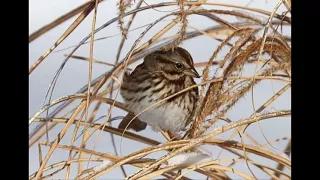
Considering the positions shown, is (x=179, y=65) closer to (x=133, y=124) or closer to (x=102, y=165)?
(x=133, y=124)

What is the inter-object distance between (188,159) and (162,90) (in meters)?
0.43

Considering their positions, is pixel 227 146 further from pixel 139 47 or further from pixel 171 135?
pixel 171 135

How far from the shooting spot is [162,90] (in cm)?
149

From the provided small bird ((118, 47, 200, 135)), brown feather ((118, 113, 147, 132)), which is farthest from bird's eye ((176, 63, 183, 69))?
brown feather ((118, 113, 147, 132))

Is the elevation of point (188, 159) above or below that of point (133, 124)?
below

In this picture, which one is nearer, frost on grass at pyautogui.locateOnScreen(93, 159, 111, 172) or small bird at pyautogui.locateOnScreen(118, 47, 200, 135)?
frost on grass at pyautogui.locateOnScreen(93, 159, 111, 172)

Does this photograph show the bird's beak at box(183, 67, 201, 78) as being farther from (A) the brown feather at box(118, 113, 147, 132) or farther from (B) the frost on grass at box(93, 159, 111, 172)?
(B) the frost on grass at box(93, 159, 111, 172)

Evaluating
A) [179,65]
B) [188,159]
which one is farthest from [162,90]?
[188,159]

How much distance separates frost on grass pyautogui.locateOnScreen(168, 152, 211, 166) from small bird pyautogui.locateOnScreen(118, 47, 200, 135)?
25 cm

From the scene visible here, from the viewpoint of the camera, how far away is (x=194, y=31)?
4.08 ft

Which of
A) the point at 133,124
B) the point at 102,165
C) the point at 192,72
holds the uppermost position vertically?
the point at 192,72

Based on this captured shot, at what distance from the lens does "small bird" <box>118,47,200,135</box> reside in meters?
1.40
